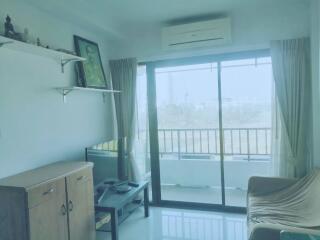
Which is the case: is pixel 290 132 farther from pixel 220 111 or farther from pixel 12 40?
pixel 12 40

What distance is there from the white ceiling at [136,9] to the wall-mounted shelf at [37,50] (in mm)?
442

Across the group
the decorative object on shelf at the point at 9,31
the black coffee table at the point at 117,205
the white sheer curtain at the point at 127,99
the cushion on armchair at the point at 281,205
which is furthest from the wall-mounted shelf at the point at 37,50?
the cushion on armchair at the point at 281,205

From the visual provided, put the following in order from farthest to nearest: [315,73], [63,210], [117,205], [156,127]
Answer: [156,127] → [315,73] → [117,205] → [63,210]

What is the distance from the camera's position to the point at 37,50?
256 cm

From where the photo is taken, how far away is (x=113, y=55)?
4059 millimetres

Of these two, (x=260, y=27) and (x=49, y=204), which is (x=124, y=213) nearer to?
(x=49, y=204)

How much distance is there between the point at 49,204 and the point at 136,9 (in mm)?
2244

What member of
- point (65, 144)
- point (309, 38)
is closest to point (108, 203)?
point (65, 144)

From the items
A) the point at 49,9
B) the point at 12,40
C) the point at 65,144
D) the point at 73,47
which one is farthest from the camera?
the point at 73,47

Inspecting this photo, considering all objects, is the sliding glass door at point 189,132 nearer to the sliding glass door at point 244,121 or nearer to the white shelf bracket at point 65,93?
the sliding glass door at point 244,121

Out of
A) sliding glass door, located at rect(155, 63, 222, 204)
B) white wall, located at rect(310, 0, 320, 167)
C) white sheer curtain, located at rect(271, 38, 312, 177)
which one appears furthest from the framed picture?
white wall, located at rect(310, 0, 320, 167)

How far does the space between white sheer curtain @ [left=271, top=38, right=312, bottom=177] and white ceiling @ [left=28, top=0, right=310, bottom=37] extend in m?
0.54

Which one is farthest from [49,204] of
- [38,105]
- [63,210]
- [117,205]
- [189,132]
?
[189,132]

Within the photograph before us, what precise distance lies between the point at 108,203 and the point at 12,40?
69.2 inches
